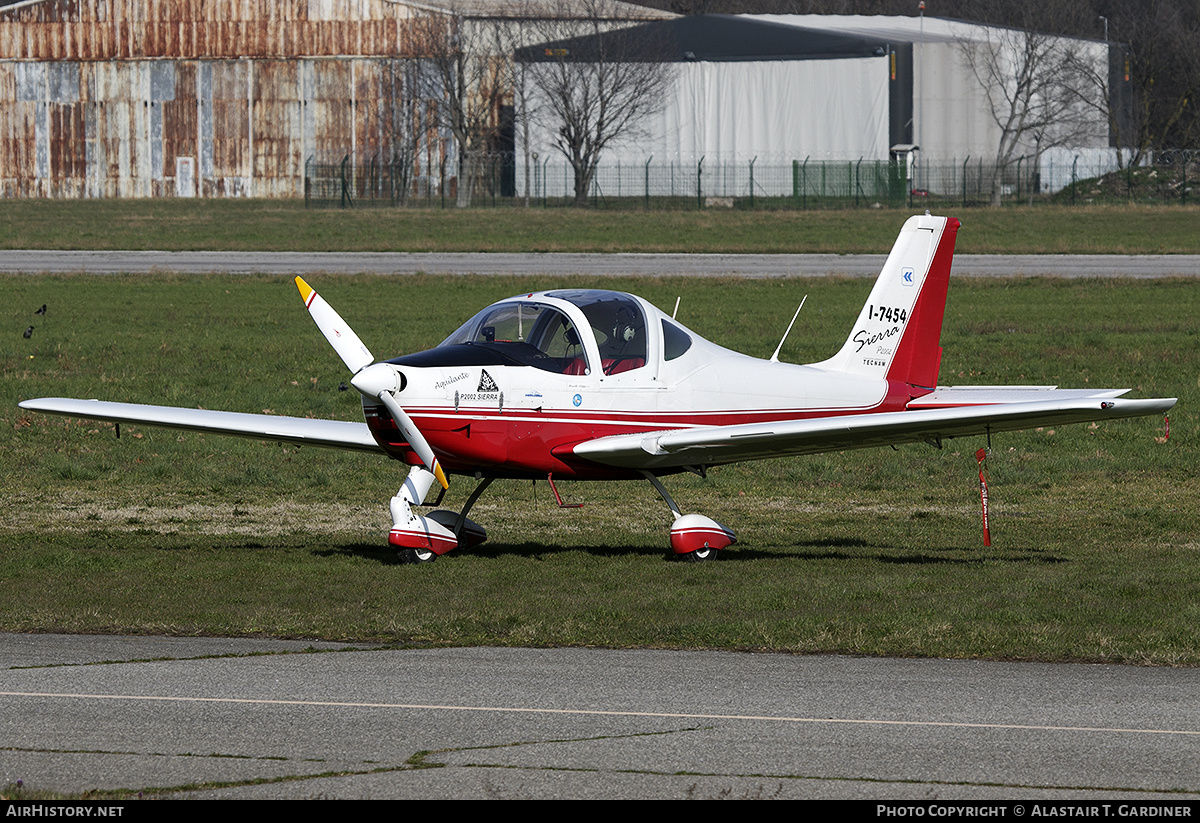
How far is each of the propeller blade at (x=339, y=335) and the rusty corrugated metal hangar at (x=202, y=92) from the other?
220 feet

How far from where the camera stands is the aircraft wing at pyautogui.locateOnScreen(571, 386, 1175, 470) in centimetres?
1155

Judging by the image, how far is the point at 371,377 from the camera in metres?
11.5

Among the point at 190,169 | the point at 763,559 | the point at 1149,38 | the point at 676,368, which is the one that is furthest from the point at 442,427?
the point at 1149,38

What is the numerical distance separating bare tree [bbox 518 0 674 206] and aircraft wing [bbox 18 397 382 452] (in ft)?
203

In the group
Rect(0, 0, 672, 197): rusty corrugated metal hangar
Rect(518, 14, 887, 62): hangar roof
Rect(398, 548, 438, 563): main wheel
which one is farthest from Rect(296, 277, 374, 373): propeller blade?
Rect(0, 0, 672, 197): rusty corrugated metal hangar

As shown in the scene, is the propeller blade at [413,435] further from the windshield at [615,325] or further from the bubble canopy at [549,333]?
the windshield at [615,325]

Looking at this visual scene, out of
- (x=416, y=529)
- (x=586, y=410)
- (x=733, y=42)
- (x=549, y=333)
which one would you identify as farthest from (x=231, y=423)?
(x=733, y=42)

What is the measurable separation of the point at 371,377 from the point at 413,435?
582 millimetres

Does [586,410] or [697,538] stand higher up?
[586,410]

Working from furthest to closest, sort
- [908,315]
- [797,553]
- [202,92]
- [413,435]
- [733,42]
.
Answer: [202,92] < [733,42] < [908,315] < [797,553] < [413,435]

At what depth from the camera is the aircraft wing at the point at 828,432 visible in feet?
37.9

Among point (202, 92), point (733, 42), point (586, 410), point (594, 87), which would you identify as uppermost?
point (733, 42)

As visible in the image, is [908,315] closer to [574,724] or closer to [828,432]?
[828,432]
